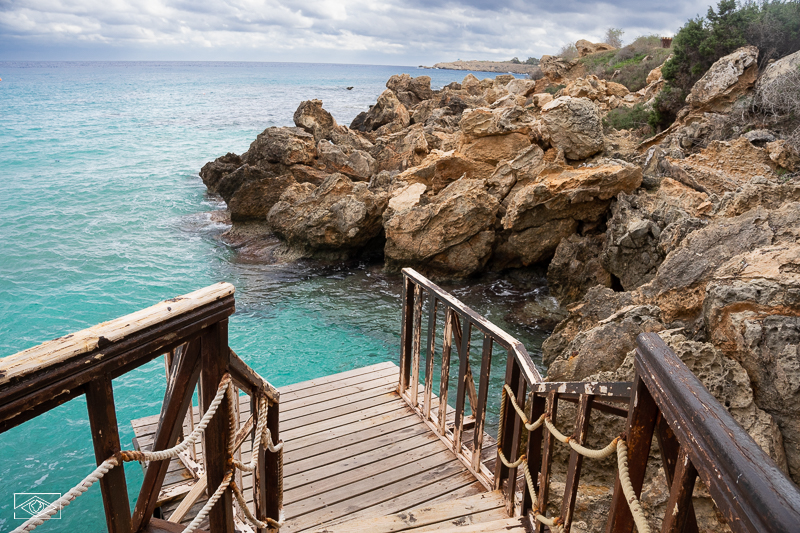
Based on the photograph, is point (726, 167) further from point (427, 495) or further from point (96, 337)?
point (96, 337)

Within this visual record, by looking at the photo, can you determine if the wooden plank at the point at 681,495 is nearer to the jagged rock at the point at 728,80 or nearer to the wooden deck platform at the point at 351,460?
the wooden deck platform at the point at 351,460

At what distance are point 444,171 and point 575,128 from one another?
3.11 m

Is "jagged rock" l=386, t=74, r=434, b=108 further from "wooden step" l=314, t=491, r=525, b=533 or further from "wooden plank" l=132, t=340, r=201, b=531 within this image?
"wooden plank" l=132, t=340, r=201, b=531

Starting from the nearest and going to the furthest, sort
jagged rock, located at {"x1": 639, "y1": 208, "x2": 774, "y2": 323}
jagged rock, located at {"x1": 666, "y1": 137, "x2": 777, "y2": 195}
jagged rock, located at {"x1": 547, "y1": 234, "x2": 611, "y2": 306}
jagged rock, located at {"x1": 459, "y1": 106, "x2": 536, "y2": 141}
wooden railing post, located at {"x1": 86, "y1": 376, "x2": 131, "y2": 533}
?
1. wooden railing post, located at {"x1": 86, "y1": 376, "x2": 131, "y2": 533}
2. jagged rock, located at {"x1": 639, "y1": 208, "x2": 774, "y2": 323}
3. jagged rock, located at {"x1": 666, "y1": 137, "x2": 777, "y2": 195}
4. jagged rock, located at {"x1": 547, "y1": 234, "x2": 611, "y2": 306}
5. jagged rock, located at {"x1": 459, "y1": 106, "x2": 536, "y2": 141}

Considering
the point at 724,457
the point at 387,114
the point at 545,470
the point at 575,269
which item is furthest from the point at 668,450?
the point at 387,114

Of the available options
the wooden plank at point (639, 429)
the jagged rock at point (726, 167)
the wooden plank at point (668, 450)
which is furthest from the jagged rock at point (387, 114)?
the wooden plank at point (668, 450)

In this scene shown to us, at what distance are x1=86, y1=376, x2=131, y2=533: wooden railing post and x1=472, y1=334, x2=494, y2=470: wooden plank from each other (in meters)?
2.25

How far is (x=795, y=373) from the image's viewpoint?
11.6 ft

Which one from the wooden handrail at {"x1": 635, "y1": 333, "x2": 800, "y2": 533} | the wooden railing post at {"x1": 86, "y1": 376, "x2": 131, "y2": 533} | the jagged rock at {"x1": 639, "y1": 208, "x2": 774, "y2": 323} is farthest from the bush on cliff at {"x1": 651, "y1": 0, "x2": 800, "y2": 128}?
the wooden railing post at {"x1": 86, "y1": 376, "x2": 131, "y2": 533}

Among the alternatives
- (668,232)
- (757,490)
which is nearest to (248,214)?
(668,232)

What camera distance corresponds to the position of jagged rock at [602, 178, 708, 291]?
8.61 m

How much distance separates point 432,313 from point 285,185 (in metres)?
12.3

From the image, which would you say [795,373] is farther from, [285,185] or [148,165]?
[148,165]

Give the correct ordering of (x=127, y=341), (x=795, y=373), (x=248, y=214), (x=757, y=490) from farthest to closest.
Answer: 1. (x=248, y=214)
2. (x=795, y=373)
3. (x=127, y=341)
4. (x=757, y=490)
